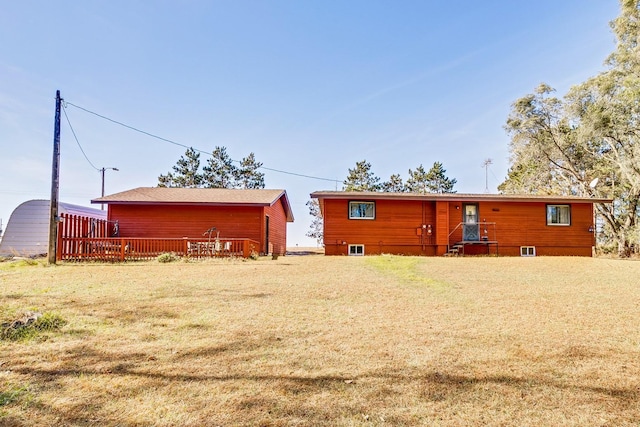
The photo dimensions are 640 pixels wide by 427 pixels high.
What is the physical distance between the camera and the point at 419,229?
55.4 ft

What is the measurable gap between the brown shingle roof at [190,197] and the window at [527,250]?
12.0 meters

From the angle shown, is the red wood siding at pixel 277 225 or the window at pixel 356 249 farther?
the red wood siding at pixel 277 225

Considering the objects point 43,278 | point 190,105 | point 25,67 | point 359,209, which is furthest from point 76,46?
point 359,209

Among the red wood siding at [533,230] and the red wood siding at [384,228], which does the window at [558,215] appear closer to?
the red wood siding at [533,230]

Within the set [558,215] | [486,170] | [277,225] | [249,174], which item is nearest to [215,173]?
[249,174]

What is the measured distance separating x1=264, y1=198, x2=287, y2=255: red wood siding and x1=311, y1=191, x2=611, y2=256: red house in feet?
13.6

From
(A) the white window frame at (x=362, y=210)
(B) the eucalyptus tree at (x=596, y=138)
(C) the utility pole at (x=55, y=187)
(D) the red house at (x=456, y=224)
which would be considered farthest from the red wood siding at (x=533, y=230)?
(C) the utility pole at (x=55, y=187)

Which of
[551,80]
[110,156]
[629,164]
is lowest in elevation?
[629,164]

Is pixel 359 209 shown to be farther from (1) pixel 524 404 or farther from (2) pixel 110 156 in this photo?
(2) pixel 110 156

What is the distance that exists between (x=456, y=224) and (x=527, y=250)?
11.8 feet

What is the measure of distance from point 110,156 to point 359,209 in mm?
19971

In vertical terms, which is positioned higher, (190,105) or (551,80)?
(551,80)

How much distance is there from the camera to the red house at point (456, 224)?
656 inches

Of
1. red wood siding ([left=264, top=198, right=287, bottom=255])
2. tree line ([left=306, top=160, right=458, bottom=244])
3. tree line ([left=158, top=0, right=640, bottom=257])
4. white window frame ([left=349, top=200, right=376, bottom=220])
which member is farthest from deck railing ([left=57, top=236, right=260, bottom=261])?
tree line ([left=306, top=160, right=458, bottom=244])
